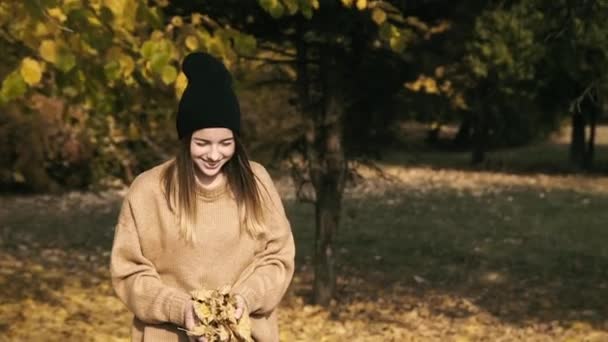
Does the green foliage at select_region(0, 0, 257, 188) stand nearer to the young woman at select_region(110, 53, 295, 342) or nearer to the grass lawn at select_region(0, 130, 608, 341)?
the young woman at select_region(110, 53, 295, 342)

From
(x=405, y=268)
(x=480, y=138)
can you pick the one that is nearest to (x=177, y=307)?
(x=405, y=268)

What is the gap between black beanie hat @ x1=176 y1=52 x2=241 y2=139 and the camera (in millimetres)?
3553

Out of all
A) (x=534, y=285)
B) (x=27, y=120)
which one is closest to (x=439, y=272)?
(x=534, y=285)

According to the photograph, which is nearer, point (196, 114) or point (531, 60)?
point (196, 114)

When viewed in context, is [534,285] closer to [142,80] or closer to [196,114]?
[142,80]

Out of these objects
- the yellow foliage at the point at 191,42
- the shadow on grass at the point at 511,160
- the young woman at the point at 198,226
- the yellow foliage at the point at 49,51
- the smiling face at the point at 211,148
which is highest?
the yellow foliage at the point at 191,42

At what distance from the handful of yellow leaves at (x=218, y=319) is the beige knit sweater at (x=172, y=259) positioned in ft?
0.41

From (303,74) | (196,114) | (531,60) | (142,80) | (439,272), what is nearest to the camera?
(196,114)

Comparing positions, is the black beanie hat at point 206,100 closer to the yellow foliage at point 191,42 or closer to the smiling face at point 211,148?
the smiling face at point 211,148

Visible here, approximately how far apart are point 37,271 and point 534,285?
4897mm

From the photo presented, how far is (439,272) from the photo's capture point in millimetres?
11023

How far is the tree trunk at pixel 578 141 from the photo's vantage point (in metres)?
24.3

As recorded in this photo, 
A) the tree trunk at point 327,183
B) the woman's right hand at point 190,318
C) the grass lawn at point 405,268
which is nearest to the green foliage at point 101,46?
the tree trunk at point 327,183

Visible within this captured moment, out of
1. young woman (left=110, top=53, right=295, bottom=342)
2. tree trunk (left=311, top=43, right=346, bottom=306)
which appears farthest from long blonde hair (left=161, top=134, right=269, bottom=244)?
tree trunk (left=311, top=43, right=346, bottom=306)
